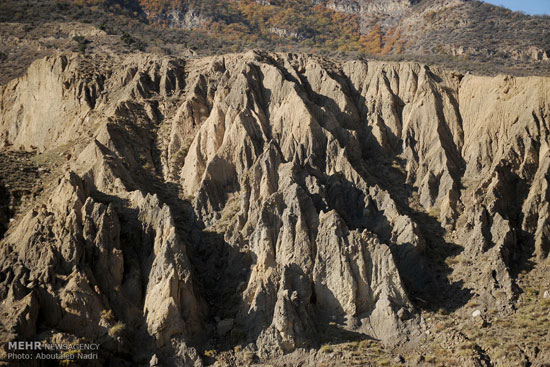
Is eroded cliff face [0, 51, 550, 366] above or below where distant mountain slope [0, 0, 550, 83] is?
below

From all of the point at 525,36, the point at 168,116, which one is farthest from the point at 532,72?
the point at 168,116

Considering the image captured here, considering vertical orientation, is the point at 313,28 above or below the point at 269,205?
above

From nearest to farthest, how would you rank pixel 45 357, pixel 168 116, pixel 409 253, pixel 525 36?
1. pixel 45 357
2. pixel 409 253
3. pixel 168 116
4. pixel 525 36

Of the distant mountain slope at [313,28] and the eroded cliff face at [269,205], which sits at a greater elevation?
the distant mountain slope at [313,28]

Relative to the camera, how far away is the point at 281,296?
52219mm

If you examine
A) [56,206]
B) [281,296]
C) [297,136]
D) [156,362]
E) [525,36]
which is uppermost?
[525,36]

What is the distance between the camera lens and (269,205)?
189ft

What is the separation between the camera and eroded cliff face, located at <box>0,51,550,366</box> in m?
52.4

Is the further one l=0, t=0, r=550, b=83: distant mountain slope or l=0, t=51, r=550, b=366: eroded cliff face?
l=0, t=0, r=550, b=83: distant mountain slope

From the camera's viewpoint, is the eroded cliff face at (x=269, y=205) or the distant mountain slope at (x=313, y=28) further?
the distant mountain slope at (x=313, y=28)

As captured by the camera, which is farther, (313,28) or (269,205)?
(313,28)

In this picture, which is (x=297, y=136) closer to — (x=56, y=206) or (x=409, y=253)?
(x=409, y=253)

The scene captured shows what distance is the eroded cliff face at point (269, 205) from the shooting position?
52.4 meters

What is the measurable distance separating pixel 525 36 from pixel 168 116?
226ft
